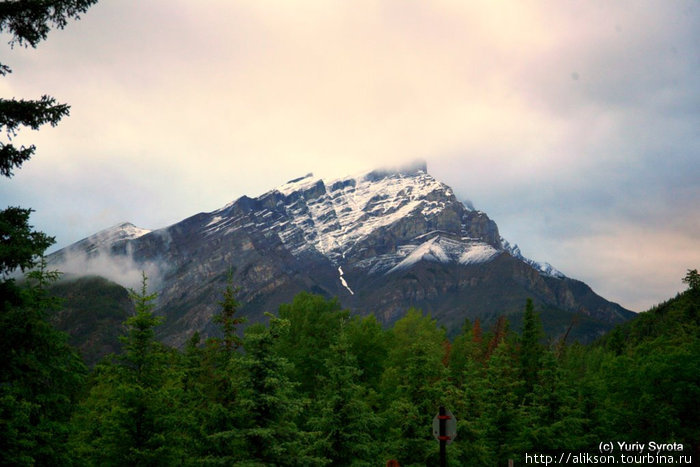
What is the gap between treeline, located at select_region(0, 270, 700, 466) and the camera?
21.5m

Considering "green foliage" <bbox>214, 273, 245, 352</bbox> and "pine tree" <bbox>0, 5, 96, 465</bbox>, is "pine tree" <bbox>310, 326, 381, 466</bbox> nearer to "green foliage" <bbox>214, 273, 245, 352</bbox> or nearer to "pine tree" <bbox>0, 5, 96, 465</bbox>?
"green foliage" <bbox>214, 273, 245, 352</bbox>

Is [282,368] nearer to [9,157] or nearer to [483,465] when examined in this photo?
[9,157]

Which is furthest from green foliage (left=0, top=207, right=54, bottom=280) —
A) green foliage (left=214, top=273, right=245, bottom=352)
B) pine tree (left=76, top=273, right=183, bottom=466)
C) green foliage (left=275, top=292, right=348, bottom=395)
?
green foliage (left=275, top=292, right=348, bottom=395)

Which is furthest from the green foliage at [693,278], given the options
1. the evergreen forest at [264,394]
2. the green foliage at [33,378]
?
the green foliage at [33,378]

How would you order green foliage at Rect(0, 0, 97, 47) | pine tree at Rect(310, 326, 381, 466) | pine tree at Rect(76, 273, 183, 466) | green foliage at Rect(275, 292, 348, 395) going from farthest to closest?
Answer: green foliage at Rect(275, 292, 348, 395) → pine tree at Rect(310, 326, 381, 466) → pine tree at Rect(76, 273, 183, 466) → green foliage at Rect(0, 0, 97, 47)

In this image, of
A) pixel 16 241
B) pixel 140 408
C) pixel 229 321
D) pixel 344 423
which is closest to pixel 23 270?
pixel 16 241

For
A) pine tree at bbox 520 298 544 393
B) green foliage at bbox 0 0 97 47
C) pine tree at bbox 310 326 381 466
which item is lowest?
pine tree at bbox 310 326 381 466

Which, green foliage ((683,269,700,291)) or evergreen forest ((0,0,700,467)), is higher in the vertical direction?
green foliage ((683,269,700,291))

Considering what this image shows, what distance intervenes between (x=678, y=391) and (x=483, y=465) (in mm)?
17482

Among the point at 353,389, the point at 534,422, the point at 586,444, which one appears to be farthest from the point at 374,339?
the point at 353,389

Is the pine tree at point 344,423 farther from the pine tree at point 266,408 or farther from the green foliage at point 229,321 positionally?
the green foliage at point 229,321

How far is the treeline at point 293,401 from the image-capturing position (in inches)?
846

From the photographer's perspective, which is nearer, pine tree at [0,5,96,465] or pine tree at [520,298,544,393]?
pine tree at [0,5,96,465]

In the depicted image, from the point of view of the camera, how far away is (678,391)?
4528 cm
